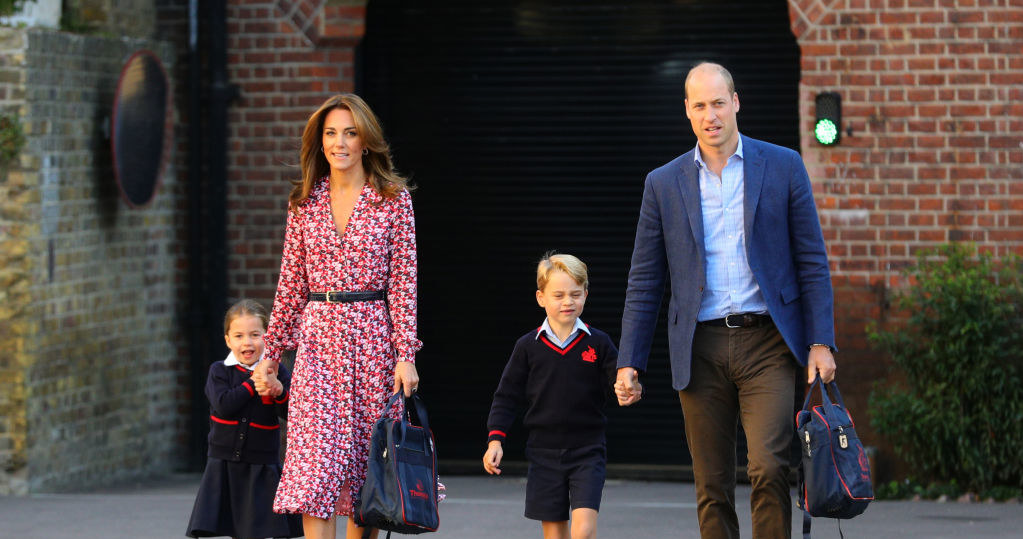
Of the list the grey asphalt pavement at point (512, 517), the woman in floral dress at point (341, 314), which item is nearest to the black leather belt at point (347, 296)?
the woman in floral dress at point (341, 314)

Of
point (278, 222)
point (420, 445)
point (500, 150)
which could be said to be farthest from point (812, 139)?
point (420, 445)

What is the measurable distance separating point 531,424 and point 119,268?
4.19m

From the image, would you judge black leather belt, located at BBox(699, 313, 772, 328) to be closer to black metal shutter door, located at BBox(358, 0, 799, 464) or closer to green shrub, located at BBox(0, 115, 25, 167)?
black metal shutter door, located at BBox(358, 0, 799, 464)

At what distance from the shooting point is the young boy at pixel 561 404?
19.5ft

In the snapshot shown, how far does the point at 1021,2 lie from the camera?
8.71 metres

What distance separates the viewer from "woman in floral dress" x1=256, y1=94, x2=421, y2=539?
5770 mm

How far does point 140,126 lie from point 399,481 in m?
4.52

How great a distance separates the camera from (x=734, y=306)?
5484 millimetres

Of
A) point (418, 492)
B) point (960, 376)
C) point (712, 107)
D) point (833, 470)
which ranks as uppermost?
point (712, 107)

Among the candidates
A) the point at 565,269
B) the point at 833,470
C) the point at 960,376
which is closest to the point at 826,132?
the point at 960,376

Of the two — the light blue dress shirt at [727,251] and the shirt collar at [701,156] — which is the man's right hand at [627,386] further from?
the shirt collar at [701,156]

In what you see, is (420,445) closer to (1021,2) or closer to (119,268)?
(119,268)

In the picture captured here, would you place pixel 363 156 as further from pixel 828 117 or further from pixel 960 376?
pixel 960 376

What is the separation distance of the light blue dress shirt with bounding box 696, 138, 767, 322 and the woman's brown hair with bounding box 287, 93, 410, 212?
4.08ft
